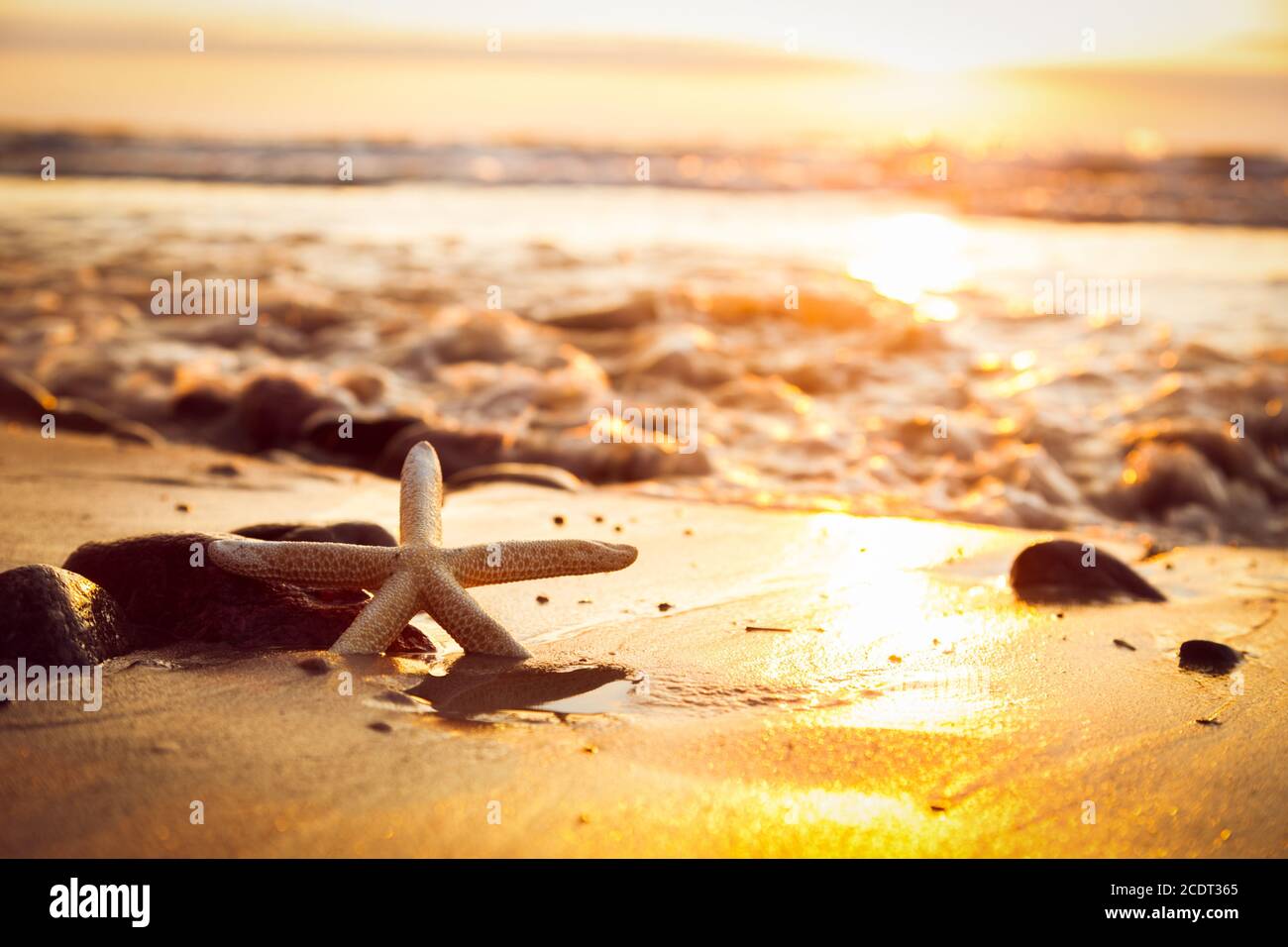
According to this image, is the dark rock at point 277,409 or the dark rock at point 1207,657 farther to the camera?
the dark rock at point 277,409

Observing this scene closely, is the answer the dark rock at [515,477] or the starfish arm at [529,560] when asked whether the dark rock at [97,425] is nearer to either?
the dark rock at [515,477]

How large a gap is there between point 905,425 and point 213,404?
15.1ft

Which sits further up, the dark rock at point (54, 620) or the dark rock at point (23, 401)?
the dark rock at point (23, 401)

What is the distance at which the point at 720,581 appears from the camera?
5.06m

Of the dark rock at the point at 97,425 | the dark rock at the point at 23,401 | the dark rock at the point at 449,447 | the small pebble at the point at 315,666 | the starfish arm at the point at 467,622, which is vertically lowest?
the small pebble at the point at 315,666

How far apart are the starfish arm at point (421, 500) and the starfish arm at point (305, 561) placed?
14 centimetres

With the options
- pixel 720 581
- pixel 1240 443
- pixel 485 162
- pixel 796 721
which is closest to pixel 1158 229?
pixel 1240 443

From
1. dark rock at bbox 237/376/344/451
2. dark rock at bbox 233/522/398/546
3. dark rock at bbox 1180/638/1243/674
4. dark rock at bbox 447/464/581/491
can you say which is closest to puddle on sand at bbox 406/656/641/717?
dark rock at bbox 233/522/398/546

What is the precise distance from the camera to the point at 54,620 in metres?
3.64

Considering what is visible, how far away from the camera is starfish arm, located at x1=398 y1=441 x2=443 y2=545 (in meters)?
3.99

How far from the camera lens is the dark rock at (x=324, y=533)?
4359mm
